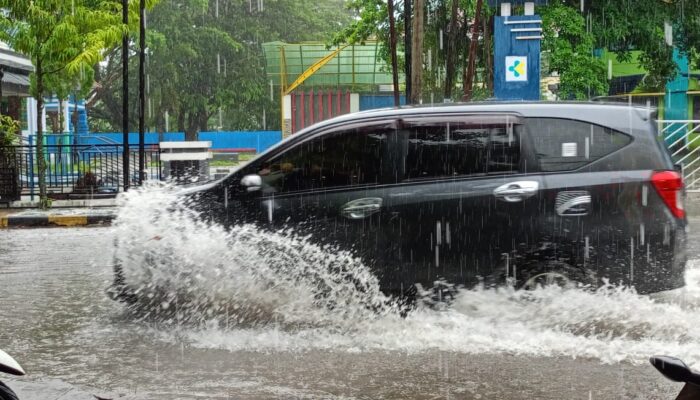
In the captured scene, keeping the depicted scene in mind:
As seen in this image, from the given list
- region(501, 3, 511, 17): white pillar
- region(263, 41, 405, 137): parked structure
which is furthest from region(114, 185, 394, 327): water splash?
region(263, 41, 405, 137): parked structure

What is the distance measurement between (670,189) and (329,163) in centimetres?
260

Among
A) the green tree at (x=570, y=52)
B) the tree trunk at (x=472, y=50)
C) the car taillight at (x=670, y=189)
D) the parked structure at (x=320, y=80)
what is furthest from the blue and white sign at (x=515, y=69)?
the parked structure at (x=320, y=80)

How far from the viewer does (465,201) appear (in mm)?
6395

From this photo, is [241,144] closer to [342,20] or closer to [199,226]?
[342,20]

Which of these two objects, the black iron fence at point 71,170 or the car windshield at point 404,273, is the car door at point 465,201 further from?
the black iron fence at point 71,170

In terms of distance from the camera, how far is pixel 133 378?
5.43m

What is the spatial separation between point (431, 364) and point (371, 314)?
949 mm

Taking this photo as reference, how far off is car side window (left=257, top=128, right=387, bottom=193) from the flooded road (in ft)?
3.17

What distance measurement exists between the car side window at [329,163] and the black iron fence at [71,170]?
11785 millimetres

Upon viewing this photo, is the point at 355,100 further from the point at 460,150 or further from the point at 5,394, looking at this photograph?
the point at 5,394

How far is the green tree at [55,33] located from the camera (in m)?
16.4

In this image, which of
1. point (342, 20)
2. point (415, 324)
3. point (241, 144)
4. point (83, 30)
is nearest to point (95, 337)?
point (415, 324)

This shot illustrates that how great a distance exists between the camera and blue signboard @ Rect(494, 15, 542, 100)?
17703 mm

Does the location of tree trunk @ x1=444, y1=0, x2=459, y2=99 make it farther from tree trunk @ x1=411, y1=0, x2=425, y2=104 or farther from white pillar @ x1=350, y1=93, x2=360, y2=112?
white pillar @ x1=350, y1=93, x2=360, y2=112
